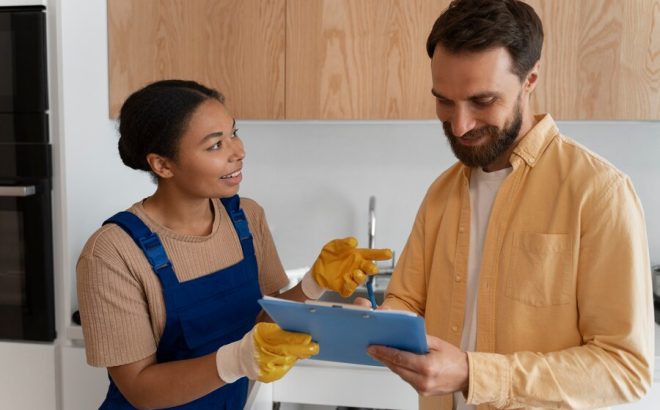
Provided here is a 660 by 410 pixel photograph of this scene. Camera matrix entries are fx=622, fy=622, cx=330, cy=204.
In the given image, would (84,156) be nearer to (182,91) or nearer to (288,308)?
(182,91)

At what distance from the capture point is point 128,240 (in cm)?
127

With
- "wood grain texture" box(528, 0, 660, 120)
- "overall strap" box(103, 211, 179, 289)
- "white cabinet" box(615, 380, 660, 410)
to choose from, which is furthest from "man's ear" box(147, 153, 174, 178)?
"white cabinet" box(615, 380, 660, 410)

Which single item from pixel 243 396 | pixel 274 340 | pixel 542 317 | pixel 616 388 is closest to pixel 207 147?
pixel 274 340

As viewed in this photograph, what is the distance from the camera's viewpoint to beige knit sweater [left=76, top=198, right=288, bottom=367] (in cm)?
122

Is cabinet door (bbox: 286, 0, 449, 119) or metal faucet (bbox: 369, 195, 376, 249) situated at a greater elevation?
cabinet door (bbox: 286, 0, 449, 119)

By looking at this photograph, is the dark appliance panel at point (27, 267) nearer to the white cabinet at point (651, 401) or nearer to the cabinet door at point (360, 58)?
the cabinet door at point (360, 58)

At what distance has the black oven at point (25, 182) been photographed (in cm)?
173

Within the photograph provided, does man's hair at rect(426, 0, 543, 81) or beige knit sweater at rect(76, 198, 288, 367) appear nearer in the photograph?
man's hair at rect(426, 0, 543, 81)

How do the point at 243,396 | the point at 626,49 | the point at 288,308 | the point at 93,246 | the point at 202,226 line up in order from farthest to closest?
the point at 626,49, the point at 243,396, the point at 202,226, the point at 93,246, the point at 288,308

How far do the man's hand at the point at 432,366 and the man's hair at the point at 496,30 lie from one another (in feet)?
1.61

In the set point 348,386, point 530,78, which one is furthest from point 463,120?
point 348,386

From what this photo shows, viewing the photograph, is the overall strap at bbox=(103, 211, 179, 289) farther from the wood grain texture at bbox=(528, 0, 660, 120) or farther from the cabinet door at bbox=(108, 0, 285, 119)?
the wood grain texture at bbox=(528, 0, 660, 120)

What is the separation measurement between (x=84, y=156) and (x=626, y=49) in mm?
1577

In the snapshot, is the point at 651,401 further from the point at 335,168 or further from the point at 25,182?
the point at 25,182
